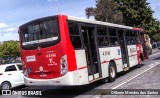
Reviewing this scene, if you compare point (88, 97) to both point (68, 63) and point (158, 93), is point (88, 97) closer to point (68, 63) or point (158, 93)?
point (68, 63)

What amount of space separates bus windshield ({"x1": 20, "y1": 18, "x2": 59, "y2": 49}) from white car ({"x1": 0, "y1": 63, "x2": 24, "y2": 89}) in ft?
11.3

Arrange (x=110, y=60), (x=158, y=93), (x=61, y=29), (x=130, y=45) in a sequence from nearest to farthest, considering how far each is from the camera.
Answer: (x=158, y=93) → (x=61, y=29) → (x=110, y=60) → (x=130, y=45)

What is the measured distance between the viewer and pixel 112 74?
14.5 m

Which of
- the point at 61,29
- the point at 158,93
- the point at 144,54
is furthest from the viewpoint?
the point at 144,54

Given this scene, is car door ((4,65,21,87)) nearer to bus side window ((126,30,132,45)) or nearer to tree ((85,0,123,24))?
bus side window ((126,30,132,45))

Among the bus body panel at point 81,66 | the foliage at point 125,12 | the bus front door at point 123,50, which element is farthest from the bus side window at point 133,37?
the foliage at point 125,12

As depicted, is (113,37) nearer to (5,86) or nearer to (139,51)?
(139,51)

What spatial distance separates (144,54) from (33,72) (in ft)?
40.4

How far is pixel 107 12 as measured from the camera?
49844 mm

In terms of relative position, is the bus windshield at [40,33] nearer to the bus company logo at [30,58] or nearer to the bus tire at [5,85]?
the bus company logo at [30,58]

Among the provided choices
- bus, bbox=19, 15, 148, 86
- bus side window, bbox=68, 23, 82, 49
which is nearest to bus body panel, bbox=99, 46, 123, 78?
bus, bbox=19, 15, 148, 86

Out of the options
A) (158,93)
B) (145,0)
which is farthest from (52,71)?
(145,0)

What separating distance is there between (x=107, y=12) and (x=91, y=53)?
38164mm

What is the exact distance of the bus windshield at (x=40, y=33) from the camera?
35.8 ft
